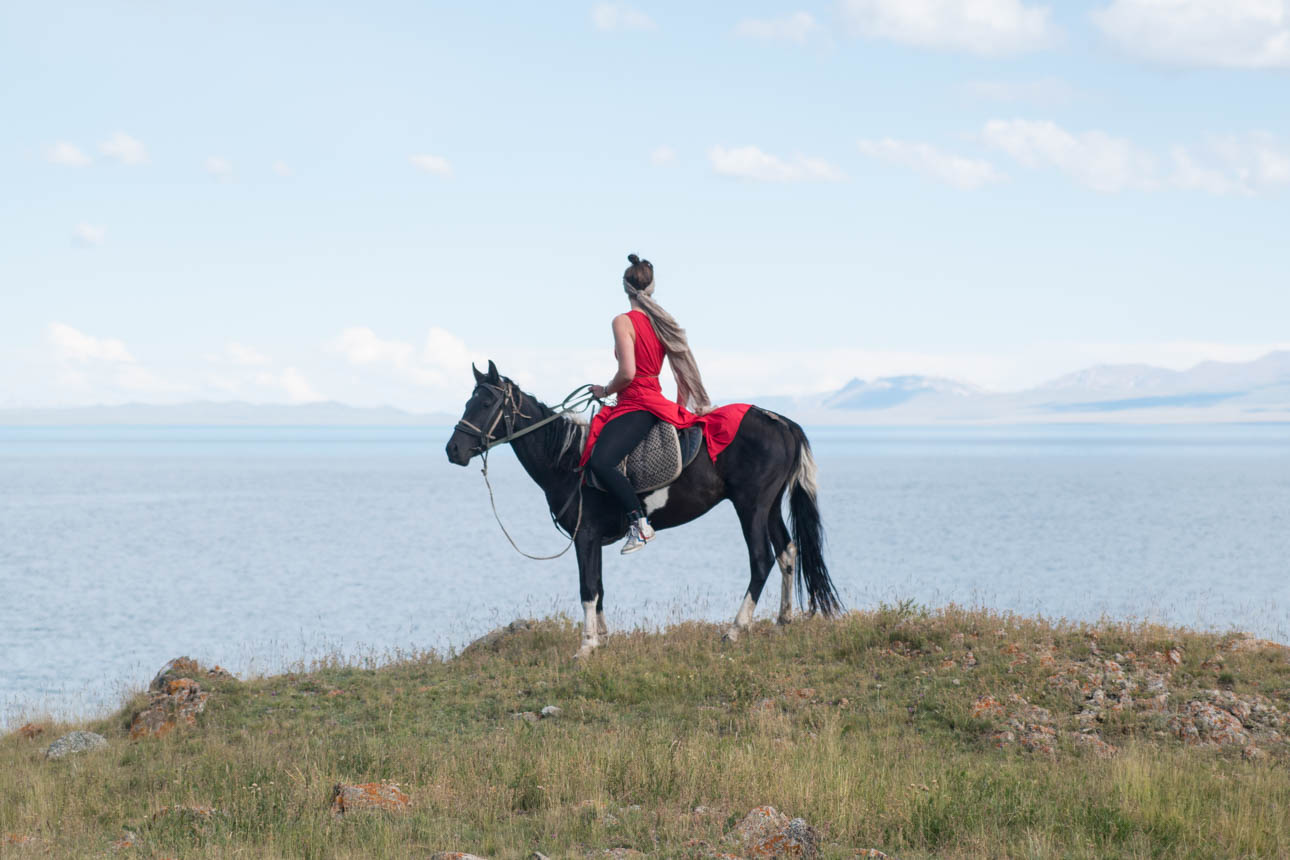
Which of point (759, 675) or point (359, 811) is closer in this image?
point (359, 811)

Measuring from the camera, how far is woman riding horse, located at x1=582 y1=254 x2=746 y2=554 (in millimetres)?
11172

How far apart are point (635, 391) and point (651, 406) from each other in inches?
9.1

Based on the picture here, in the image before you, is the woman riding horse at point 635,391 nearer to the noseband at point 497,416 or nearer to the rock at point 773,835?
the noseband at point 497,416

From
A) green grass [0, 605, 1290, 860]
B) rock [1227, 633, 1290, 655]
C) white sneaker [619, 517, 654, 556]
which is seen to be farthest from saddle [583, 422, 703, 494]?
rock [1227, 633, 1290, 655]

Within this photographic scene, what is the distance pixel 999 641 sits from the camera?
Result: 10781 millimetres

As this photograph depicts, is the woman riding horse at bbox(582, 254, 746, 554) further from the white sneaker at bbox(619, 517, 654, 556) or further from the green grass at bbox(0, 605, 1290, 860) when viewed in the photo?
the green grass at bbox(0, 605, 1290, 860)

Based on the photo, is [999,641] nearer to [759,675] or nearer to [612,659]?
[759,675]

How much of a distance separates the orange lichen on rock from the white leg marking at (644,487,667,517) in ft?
16.0

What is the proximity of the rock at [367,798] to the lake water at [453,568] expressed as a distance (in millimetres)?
7198

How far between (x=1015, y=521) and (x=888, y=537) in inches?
534

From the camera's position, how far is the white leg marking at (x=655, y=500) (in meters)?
11.7

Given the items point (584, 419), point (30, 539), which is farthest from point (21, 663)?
point (30, 539)

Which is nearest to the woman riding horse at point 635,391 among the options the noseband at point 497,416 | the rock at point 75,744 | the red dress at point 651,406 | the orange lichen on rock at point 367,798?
the red dress at point 651,406

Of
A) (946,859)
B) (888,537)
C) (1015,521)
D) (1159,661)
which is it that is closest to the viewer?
(946,859)
